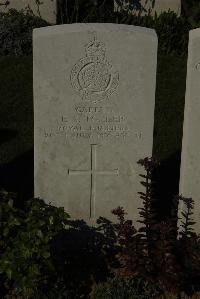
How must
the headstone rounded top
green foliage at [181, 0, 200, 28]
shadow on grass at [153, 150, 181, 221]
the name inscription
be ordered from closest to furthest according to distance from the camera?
the headstone rounded top, the name inscription, shadow on grass at [153, 150, 181, 221], green foliage at [181, 0, 200, 28]

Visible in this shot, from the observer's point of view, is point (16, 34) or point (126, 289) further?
point (16, 34)

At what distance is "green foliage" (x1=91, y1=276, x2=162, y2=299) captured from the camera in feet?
16.3

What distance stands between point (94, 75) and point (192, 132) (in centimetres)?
100

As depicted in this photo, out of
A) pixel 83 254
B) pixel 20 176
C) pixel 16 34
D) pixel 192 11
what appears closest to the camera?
pixel 83 254

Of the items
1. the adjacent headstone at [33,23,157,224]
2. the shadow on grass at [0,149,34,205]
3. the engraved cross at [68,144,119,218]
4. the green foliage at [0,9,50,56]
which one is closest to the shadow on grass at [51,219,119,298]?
the adjacent headstone at [33,23,157,224]

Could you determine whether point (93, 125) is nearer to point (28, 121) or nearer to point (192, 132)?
point (192, 132)

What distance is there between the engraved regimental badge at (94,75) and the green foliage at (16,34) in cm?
543

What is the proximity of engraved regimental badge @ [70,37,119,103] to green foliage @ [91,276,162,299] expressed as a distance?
1579 millimetres

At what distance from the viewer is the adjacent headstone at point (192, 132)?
5027 millimetres

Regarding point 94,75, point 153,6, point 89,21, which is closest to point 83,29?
point 94,75

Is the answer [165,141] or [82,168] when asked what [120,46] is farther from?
[165,141]

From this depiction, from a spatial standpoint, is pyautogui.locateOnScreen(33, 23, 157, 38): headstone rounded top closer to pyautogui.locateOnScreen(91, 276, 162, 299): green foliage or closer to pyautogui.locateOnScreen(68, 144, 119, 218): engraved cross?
pyautogui.locateOnScreen(68, 144, 119, 218): engraved cross

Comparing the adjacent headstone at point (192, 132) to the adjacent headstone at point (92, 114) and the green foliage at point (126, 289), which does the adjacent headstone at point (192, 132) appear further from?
the green foliage at point (126, 289)

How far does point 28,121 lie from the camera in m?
8.46
